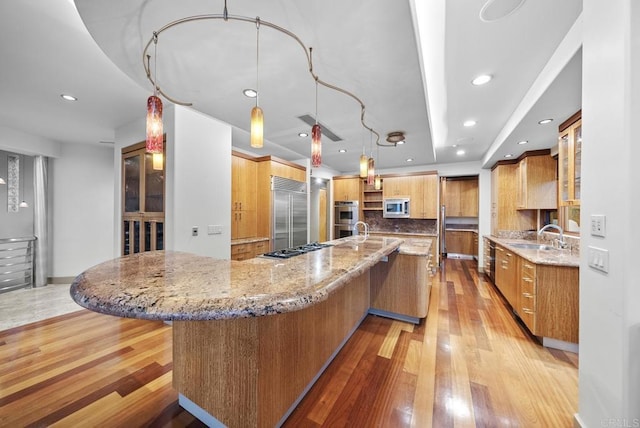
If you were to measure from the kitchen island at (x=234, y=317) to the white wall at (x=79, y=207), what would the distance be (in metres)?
4.30

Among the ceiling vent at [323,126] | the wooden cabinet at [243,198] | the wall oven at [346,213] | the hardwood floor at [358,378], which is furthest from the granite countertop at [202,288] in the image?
the wall oven at [346,213]

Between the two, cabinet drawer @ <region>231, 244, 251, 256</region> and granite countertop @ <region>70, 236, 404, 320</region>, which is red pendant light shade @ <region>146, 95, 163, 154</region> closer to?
granite countertop @ <region>70, 236, 404, 320</region>

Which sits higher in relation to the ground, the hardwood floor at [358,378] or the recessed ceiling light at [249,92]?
the recessed ceiling light at [249,92]

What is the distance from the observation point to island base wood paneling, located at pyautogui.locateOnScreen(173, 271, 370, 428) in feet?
4.09

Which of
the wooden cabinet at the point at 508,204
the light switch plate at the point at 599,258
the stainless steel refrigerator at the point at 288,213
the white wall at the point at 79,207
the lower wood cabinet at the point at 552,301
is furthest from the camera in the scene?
the wooden cabinet at the point at 508,204

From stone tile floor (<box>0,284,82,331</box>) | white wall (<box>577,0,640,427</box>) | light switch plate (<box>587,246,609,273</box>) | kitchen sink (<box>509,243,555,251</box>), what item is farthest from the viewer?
kitchen sink (<box>509,243,555,251</box>)

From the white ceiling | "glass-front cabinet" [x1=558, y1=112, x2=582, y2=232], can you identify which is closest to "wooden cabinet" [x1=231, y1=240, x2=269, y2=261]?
the white ceiling

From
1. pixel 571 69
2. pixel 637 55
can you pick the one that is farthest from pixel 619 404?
pixel 571 69

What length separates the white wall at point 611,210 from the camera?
3.47 feet

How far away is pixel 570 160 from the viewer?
2.71m

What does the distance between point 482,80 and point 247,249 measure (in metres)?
3.58

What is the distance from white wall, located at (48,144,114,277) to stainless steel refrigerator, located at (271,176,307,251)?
134 inches

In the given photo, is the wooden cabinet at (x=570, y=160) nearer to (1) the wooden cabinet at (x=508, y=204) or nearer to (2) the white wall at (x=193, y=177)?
(1) the wooden cabinet at (x=508, y=204)

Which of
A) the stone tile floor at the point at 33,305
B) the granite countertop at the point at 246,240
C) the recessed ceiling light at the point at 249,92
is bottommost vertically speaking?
the stone tile floor at the point at 33,305
